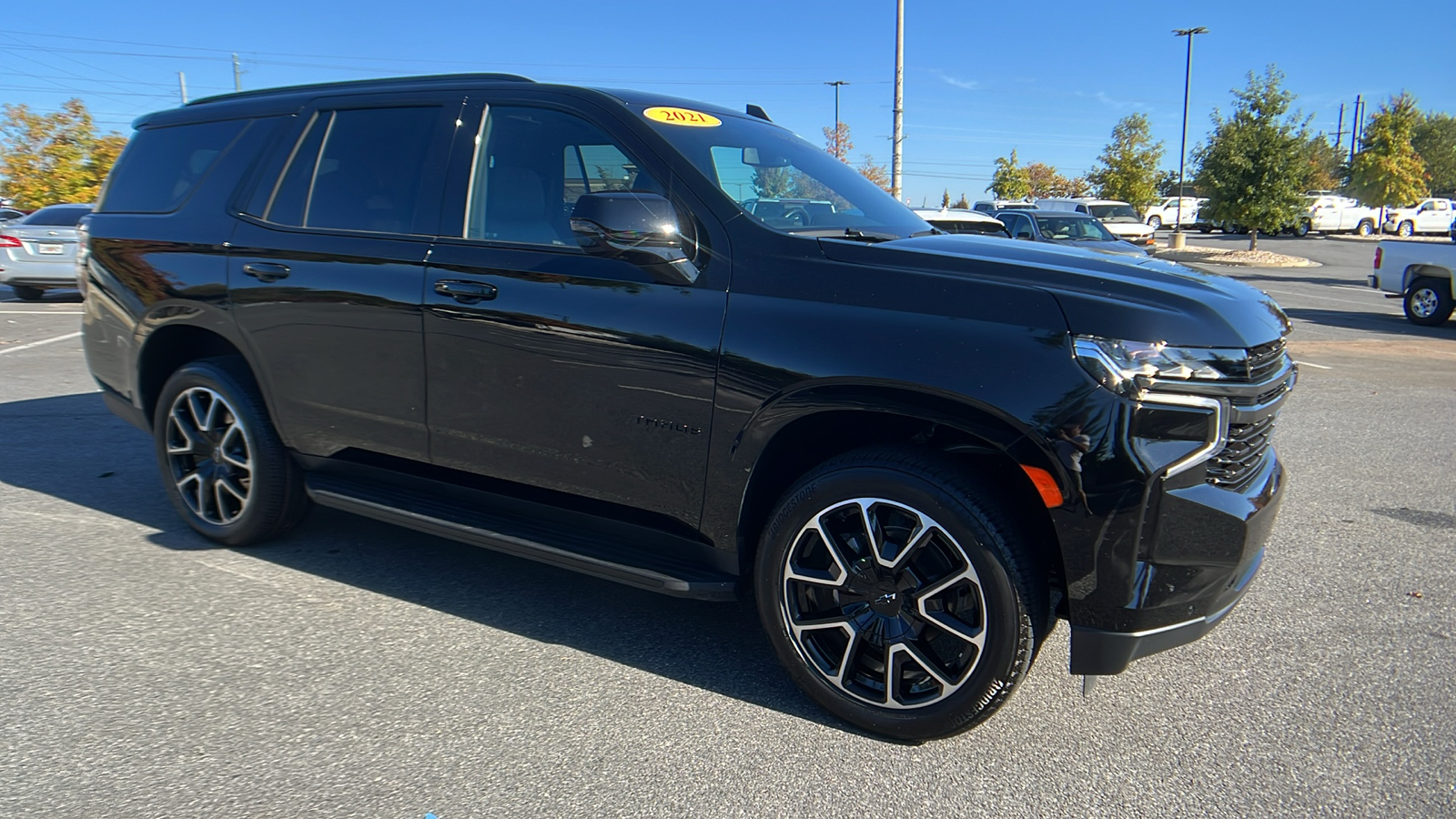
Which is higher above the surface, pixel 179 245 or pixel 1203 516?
pixel 179 245

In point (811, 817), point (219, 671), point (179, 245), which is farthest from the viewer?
point (179, 245)

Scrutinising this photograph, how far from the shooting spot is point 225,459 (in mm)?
4398

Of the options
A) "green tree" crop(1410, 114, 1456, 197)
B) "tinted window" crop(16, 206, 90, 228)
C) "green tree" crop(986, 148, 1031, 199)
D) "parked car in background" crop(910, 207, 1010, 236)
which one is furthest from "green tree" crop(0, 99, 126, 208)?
"green tree" crop(1410, 114, 1456, 197)

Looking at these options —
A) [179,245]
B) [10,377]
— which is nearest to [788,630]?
[179,245]

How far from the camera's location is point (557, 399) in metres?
3.41

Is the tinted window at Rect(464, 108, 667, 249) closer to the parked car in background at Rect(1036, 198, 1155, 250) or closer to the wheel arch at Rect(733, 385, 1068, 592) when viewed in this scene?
the wheel arch at Rect(733, 385, 1068, 592)

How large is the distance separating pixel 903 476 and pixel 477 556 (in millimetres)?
2441

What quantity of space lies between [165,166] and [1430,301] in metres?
16.8

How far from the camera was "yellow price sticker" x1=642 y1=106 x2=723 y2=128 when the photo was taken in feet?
11.7

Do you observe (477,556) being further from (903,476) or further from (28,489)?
(28,489)

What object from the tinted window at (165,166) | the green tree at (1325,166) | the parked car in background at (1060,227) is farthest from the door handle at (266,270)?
the green tree at (1325,166)

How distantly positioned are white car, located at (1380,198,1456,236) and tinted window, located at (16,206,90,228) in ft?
171

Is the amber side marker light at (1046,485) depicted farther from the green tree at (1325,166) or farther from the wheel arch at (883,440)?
the green tree at (1325,166)

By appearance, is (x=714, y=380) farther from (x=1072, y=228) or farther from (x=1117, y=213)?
(x=1117, y=213)
